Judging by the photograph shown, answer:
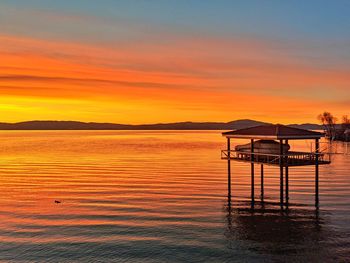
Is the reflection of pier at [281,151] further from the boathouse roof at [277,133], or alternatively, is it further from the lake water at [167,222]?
the lake water at [167,222]

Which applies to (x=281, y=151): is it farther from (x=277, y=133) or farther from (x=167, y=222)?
(x=167, y=222)

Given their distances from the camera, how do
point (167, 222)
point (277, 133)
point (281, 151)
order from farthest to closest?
point (281, 151) < point (277, 133) < point (167, 222)

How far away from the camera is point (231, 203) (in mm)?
40875

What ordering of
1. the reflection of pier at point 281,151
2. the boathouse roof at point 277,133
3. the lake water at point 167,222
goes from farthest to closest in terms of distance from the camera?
1. the reflection of pier at point 281,151
2. the boathouse roof at point 277,133
3. the lake water at point 167,222

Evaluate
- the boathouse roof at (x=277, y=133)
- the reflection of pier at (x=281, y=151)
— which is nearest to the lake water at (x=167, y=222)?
the reflection of pier at (x=281, y=151)

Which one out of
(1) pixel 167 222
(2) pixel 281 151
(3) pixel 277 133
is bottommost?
(1) pixel 167 222

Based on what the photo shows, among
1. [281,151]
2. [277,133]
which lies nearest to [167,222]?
[281,151]

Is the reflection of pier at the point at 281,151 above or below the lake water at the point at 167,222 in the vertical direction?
above

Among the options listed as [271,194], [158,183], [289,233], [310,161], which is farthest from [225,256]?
[158,183]

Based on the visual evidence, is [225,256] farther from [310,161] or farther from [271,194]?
[271,194]

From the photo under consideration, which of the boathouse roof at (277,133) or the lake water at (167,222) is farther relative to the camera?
the boathouse roof at (277,133)

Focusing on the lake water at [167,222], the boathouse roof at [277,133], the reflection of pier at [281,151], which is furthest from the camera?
the reflection of pier at [281,151]

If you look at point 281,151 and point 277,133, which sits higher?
point 277,133

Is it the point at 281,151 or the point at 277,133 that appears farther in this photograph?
the point at 281,151
